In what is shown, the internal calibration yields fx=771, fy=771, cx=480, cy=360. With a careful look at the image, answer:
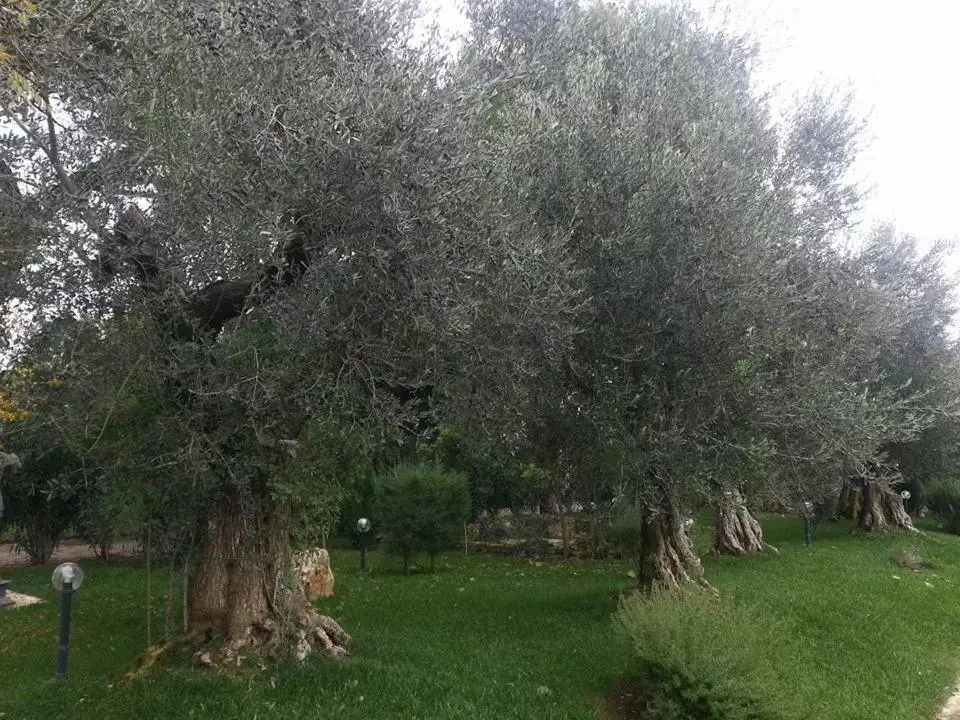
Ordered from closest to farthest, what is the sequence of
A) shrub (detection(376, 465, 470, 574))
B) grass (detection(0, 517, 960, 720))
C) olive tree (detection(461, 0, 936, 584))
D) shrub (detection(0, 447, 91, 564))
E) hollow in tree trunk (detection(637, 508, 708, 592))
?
1. grass (detection(0, 517, 960, 720))
2. olive tree (detection(461, 0, 936, 584))
3. hollow in tree trunk (detection(637, 508, 708, 592))
4. shrub (detection(376, 465, 470, 574))
5. shrub (detection(0, 447, 91, 564))

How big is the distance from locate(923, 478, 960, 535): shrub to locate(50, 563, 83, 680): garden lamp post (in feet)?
83.4

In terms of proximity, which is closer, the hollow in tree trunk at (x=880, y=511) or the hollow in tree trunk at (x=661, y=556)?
the hollow in tree trunk at (x=661, y=556)

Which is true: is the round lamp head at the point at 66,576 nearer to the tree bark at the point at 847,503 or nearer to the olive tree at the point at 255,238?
the olive tree at the point at 255,238

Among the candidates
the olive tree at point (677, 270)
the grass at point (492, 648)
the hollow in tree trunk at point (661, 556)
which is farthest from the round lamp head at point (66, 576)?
the hollow in tree trunk at point (661, 556)

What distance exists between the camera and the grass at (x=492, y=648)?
7012mm

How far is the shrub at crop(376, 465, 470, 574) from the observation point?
709 inches

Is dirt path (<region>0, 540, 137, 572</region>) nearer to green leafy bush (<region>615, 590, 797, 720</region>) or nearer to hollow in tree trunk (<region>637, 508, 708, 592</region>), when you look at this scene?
hollow in tree trunk (<region>637, 508, 708, 592</region>)

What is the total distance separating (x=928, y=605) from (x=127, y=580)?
15675 millimetres

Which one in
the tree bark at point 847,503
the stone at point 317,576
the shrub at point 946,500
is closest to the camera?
the stone at point 317,576

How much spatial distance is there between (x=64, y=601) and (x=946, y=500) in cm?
2636

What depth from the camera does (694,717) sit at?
264 inches

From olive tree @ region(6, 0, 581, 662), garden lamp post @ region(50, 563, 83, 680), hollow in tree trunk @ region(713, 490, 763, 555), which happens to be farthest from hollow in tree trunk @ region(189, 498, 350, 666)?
hollow in tree trunk @ region(713, 490, 763, 555)

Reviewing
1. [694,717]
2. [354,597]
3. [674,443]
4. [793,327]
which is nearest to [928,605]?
[793,327]

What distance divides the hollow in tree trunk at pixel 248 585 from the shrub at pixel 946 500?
935 inches
